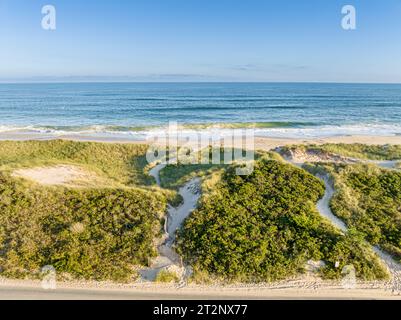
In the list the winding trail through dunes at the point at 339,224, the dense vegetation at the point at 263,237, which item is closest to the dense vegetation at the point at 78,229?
the dense vegetation at the point at 263,237

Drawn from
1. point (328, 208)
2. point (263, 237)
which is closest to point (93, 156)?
point (263, 237)

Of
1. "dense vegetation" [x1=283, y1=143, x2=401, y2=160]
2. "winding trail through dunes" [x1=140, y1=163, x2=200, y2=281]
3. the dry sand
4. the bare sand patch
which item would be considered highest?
"dense vegetation" [x1=283, y1=143, x2=401, y2=160]

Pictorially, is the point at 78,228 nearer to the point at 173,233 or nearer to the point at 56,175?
the point at 173,233

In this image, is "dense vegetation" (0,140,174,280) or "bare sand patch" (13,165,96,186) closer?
"dense vegetation" (0,140,174,280)

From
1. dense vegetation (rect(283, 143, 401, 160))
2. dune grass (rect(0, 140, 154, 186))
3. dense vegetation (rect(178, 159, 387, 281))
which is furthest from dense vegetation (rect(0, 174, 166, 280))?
dense vegetation (rect(283, 143, 401, 160))

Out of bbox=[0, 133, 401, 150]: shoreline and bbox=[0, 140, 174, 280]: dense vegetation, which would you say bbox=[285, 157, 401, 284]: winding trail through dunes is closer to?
bbox=[0, 140, 174, 280]: dense vegetation

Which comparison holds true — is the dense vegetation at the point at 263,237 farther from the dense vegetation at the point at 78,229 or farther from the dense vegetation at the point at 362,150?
the dense vegetation at the point at 362,150
